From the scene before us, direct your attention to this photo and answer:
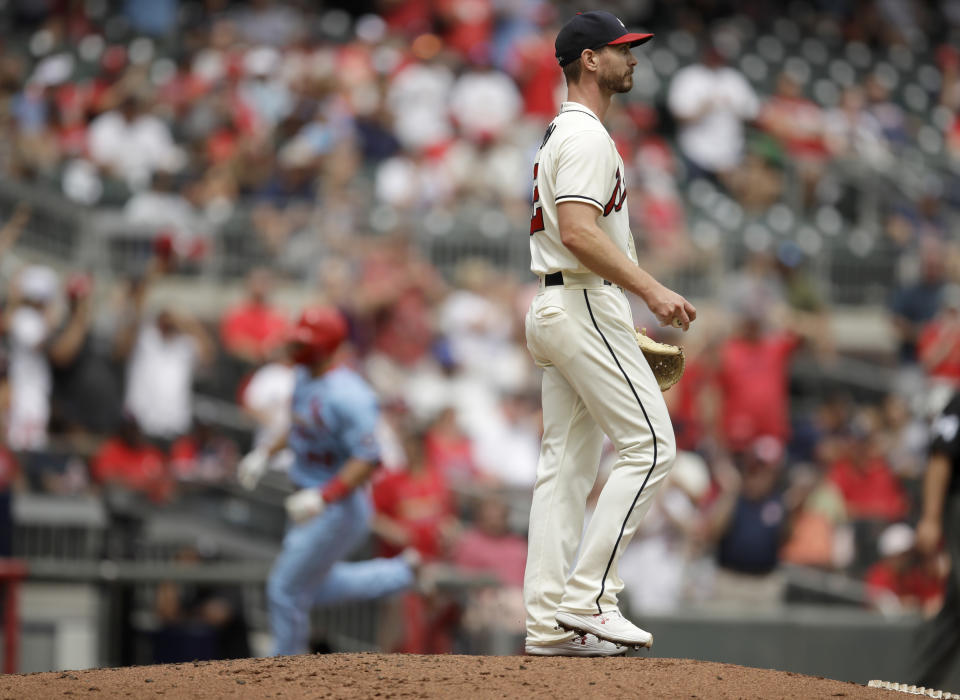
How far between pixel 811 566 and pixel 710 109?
741 centimetres

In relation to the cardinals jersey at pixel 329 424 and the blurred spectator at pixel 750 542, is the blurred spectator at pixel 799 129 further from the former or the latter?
the cardinals jersey at pixel 329 424

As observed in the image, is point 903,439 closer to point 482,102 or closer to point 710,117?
point 710,117

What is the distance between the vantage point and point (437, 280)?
14.8m

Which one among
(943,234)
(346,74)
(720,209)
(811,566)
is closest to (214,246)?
(346,74)

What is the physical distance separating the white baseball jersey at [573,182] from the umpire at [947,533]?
2.60m

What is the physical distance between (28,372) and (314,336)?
4044 millimetres

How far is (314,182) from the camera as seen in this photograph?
615 inches

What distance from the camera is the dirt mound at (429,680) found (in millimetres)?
5484

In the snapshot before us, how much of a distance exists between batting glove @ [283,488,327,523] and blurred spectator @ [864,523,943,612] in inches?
173

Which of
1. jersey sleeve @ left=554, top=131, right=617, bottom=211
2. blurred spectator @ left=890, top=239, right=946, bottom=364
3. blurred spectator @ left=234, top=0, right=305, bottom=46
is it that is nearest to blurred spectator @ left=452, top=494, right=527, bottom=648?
jersey sleeve @ left=554, top=131, right=617, bottom=211

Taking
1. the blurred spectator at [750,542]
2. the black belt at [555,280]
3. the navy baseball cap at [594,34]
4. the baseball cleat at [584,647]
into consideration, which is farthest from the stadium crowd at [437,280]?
the navy baseball cap at [594,34]

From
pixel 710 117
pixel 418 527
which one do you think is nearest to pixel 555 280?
pixel 418 527

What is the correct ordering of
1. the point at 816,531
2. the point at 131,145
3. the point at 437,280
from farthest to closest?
the point at 131,145, the point at 437,280, the point at 816,531

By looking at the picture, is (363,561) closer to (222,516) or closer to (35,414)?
(222,516)
